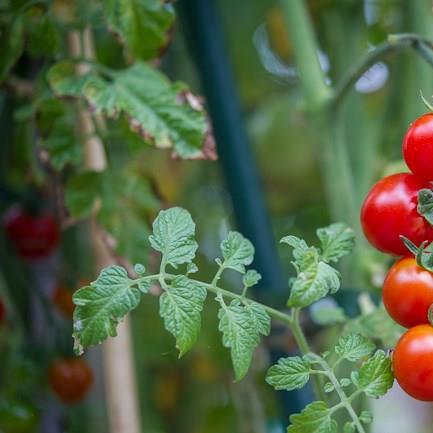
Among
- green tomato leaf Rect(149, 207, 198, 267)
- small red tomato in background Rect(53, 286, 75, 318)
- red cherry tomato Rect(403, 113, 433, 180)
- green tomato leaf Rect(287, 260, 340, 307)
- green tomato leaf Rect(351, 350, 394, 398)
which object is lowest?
small red tomato in background Rect(53, 286, 75, 318)

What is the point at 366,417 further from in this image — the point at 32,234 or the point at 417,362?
the point at 32,234

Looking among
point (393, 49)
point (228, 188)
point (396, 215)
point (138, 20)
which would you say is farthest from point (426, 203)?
point (228, 188)

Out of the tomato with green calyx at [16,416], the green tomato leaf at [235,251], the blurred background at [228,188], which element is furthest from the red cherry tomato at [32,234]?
the green tomato leaf at [235,251]

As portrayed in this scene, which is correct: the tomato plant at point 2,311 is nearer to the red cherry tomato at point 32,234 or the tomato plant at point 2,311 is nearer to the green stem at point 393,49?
the red cherry tomato at point 32,234

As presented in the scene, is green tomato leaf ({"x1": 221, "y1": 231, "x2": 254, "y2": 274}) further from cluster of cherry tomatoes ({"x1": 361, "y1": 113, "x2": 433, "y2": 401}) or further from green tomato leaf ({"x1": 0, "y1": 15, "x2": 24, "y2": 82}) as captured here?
green tomato leaf ({"x1": 0, "y1": 15, "x2": 24, "y2": 82})

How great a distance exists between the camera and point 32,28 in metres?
0.60

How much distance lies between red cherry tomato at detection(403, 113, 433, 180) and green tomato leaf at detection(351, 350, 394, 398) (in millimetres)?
85

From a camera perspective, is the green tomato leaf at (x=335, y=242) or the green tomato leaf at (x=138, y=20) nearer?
the green tomato leaf at (x=335, y=242)

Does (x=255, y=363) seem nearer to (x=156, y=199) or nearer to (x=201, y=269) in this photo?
(x=201, y=269)

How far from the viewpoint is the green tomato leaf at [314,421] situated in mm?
401

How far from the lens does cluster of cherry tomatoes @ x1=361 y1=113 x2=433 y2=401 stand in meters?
0.39

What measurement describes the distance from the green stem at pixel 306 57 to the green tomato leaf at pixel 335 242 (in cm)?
26

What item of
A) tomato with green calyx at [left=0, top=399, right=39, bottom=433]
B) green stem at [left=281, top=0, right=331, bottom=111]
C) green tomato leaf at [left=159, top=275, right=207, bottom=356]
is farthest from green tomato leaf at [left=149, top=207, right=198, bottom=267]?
tomato with green calyx at [left=0, top=399, right=39, bottom=433]

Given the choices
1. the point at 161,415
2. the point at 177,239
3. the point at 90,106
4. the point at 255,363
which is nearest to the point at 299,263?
the point at 177,239
